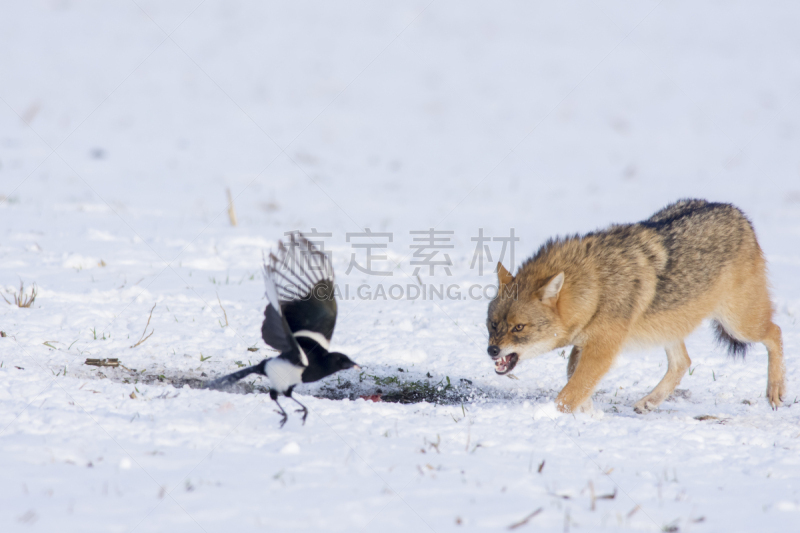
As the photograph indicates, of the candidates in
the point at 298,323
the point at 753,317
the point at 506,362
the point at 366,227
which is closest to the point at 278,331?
the point at 298,323

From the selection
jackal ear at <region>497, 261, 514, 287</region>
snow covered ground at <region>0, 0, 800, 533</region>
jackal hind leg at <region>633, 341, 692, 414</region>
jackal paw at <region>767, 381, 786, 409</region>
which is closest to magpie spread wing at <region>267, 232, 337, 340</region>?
snow covered ground at <region>0, 0, 800, 533</region>

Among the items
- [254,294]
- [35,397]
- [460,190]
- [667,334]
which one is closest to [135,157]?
[460,190]

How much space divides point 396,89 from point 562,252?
20488 mm

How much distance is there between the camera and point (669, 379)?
5.57 m

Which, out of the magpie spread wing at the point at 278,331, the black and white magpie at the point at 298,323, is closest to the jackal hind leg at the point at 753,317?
the black and white magpie at the point at 298,323

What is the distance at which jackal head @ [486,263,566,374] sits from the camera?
5129 mm

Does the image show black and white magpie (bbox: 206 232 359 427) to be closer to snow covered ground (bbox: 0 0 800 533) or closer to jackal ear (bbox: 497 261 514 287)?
snow covered ground (bbox: 0 0 800 533)

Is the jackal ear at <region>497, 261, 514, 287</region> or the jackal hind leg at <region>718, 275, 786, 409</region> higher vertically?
the jackal ear at <region>497, 261, 514, 287</region>

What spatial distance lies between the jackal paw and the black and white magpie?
3533mm

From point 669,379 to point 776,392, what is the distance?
0.83 m

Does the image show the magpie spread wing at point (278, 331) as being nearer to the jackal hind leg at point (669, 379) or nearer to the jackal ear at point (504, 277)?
the jackal ear at point (504, 277)

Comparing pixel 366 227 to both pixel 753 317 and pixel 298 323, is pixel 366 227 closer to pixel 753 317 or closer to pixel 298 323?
pixel 753 317

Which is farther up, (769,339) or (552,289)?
(552,289)

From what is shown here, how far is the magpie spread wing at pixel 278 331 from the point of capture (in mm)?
3848
